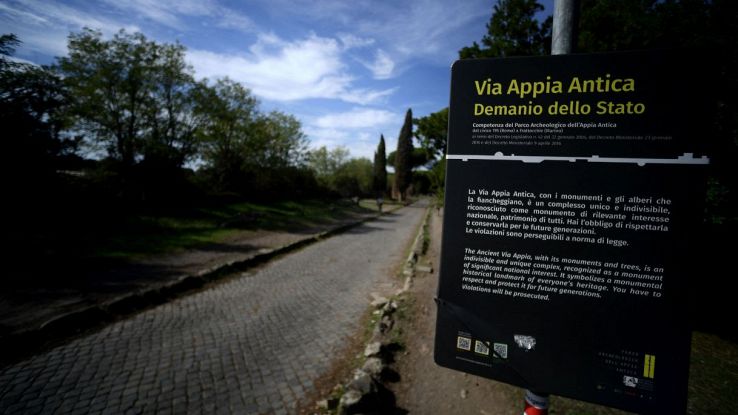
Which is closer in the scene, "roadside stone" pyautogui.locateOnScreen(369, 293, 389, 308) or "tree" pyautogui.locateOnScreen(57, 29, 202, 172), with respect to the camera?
"roadside stone" pyautogui.locateOnScreen(369, 293, 389, 308)

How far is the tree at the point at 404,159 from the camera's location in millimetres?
52875

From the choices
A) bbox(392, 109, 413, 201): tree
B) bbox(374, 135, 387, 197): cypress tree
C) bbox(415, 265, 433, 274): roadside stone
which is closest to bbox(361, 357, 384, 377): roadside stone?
bbox(415, 265, 433, 274): roadside stone

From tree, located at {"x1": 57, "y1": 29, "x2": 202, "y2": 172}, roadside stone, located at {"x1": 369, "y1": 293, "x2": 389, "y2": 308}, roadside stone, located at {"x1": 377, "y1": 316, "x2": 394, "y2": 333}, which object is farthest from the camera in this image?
tree, located at {"x1": 57, "y1": 29, "x2": 202, "y2": 172}

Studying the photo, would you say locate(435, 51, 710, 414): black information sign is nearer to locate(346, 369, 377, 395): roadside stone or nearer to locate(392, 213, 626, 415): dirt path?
locate(346, 369, 377, 395): roadside stone

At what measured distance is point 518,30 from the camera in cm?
943

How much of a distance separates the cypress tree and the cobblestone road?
50.5m

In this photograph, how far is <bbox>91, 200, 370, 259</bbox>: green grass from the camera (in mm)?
11336

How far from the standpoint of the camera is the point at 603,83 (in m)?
1.47

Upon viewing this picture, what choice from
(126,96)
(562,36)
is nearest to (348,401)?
(562,36)

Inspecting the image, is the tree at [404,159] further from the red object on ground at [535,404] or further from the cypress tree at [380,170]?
the red object on ground at [535,404]

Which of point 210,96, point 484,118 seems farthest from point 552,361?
point 210,96

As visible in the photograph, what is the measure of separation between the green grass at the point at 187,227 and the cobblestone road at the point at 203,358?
17.4 feet

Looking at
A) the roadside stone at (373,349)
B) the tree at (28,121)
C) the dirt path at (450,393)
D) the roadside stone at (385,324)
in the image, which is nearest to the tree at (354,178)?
the tree at (28,121)

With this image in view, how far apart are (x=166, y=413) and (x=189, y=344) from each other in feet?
5.61
